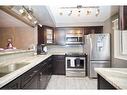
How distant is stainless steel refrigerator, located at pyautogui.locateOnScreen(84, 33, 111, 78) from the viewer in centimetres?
469

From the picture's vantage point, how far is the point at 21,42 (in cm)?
396

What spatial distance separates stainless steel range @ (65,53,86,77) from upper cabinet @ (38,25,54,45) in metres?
1.02

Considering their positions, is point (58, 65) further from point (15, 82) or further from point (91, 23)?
point (15, 82)

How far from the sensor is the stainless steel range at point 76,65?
16.4 feet

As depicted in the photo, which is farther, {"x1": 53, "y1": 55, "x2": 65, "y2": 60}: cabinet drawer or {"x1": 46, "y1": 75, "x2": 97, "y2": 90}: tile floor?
{"x1": 53, "y1": 55, "x2": 65, "y2": 60}: cabinet drawer

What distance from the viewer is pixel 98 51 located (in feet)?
15.6

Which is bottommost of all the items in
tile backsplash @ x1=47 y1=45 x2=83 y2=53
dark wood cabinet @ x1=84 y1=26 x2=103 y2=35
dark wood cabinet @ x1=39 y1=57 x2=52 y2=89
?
dark wood cabinet @ x1=39 y1=57 x2=52 y2=89

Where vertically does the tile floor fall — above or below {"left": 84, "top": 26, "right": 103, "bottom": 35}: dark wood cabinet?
below

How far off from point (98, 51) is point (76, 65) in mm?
829

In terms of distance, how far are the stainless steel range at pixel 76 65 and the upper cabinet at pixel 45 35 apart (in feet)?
3.36

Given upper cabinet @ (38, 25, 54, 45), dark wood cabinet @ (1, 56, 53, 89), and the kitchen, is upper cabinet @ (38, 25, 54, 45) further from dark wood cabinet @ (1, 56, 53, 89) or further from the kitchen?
dark wood cabinet @ (1, 56, 53, 89)

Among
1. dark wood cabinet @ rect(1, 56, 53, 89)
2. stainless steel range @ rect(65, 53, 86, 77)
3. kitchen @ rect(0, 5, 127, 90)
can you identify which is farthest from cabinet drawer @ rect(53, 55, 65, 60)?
dark wood cabinet @ rect(1, 56, 53, 89)
